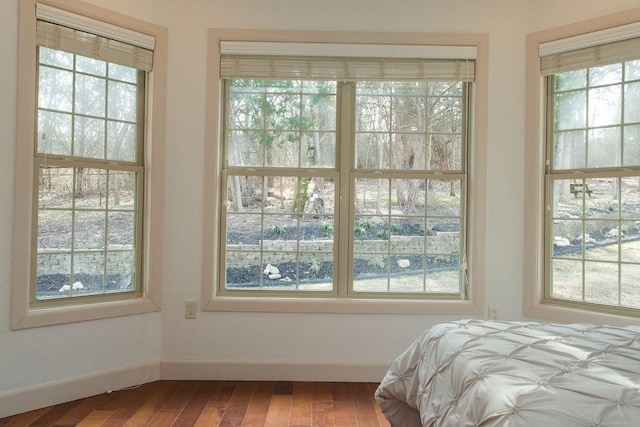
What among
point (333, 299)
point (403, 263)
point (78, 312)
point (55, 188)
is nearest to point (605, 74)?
point (403, 263)

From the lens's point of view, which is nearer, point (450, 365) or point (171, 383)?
point (450, 365)

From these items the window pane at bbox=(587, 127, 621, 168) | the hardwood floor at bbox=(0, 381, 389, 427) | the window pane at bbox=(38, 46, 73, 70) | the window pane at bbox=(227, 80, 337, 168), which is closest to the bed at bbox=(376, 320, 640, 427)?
the hardwood floor at bbox=(0, 381, 389, 427)

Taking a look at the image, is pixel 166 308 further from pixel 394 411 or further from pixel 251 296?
pixel 394 411

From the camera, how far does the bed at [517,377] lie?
130 centimetres

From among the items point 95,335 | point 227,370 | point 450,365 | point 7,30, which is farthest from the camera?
point 227,370

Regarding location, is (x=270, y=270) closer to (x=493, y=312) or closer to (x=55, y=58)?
(x=493, y=312)

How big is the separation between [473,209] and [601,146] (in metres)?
0.94

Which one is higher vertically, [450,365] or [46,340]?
[450,365]

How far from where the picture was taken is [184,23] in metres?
3.55

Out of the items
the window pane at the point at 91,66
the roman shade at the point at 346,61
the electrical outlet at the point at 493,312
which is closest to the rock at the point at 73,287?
the window pane at the point at 91,66

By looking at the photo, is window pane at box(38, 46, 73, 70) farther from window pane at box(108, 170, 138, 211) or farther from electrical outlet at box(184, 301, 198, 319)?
electrical outlet at box(184, 301, 198, 319)

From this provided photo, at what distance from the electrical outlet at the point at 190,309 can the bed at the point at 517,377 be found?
1.70 meters

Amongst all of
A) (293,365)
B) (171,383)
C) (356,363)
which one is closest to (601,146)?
(356,363)

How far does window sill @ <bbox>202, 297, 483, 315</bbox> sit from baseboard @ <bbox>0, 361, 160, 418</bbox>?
0.62 m
